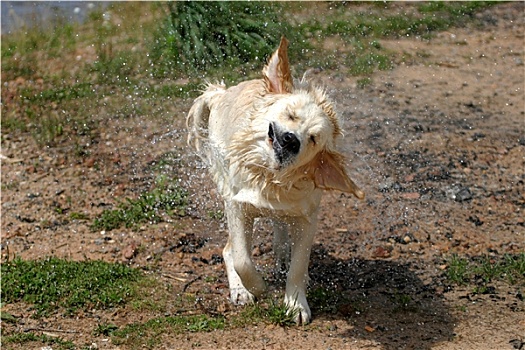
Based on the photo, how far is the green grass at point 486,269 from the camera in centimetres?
682

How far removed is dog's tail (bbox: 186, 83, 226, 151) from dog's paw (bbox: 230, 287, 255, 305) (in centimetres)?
167

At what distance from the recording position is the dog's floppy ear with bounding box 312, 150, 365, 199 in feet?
18.7

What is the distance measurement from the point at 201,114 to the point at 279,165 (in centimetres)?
219

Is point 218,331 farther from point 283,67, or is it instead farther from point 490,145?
point 490,145

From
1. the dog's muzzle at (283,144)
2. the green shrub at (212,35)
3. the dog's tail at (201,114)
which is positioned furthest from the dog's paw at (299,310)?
the green shrub at (212,35)

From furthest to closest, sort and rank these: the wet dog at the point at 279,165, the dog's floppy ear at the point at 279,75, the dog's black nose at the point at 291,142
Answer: the dog's floppy ear at the point at 279,75, the wet dog at the point at 279,165, the dog's black nose at the point at 291,142

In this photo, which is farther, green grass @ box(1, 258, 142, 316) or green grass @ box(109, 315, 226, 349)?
green grass @ box(1, 258, 142, 316)

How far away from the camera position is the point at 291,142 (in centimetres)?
540

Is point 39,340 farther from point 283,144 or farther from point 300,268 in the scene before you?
point 283,144

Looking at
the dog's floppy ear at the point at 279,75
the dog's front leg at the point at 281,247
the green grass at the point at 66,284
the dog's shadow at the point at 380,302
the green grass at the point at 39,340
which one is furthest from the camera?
the dog's front leg at the point at 281,247

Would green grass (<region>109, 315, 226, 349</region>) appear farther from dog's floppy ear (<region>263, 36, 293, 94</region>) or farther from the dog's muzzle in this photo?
dog's floppy ear (<region>263, 36, 293, 94</region>)

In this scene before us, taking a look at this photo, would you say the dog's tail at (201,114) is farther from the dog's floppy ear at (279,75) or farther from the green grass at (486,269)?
the green grass at (486,269)

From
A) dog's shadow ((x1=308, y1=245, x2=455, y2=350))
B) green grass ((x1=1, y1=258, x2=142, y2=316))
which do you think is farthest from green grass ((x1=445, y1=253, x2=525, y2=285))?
green grass ((x1=1, y1=258, x2=142, y2=316))

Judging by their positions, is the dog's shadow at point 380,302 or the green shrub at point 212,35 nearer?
the dog's shadow at point 380,302
